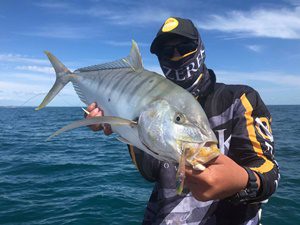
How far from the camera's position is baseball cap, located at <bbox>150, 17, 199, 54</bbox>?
121 inches

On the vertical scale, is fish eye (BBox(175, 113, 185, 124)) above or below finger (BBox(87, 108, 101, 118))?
above

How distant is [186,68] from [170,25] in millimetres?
439

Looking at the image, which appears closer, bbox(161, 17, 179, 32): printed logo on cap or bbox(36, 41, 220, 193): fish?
bbox(36, 41, 220, 193): fish

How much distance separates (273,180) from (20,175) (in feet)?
39.7

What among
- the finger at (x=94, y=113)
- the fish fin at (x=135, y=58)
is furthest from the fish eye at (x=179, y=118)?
the finger at (x=94, y=113)

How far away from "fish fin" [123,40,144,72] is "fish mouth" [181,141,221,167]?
1.11 meters

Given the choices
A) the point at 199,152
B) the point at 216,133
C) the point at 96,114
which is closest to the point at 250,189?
the point at 199,152

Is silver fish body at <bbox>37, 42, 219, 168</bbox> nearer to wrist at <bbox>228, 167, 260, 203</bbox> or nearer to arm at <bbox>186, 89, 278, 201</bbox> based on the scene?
arm at <bbox>186, 89, 278, 201</bbox>

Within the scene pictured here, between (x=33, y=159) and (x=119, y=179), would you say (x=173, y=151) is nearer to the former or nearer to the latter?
(x=119, y=179)

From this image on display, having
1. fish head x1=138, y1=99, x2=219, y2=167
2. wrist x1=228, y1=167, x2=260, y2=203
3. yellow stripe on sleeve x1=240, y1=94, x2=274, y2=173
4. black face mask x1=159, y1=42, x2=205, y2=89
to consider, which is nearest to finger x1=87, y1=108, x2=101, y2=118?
black face mask x1=159, y1=42, x2=205, y2=89

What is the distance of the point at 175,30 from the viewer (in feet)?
10.1

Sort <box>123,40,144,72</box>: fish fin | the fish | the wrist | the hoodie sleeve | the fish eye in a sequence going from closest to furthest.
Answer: the fish → the fish eye → the wrist → the hoodie sleeve → <box>123,40,144,72</box>: fish fin

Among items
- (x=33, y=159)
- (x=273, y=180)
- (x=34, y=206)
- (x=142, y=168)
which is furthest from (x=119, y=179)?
(x=273, y=180)

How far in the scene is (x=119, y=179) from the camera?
12281 mm
